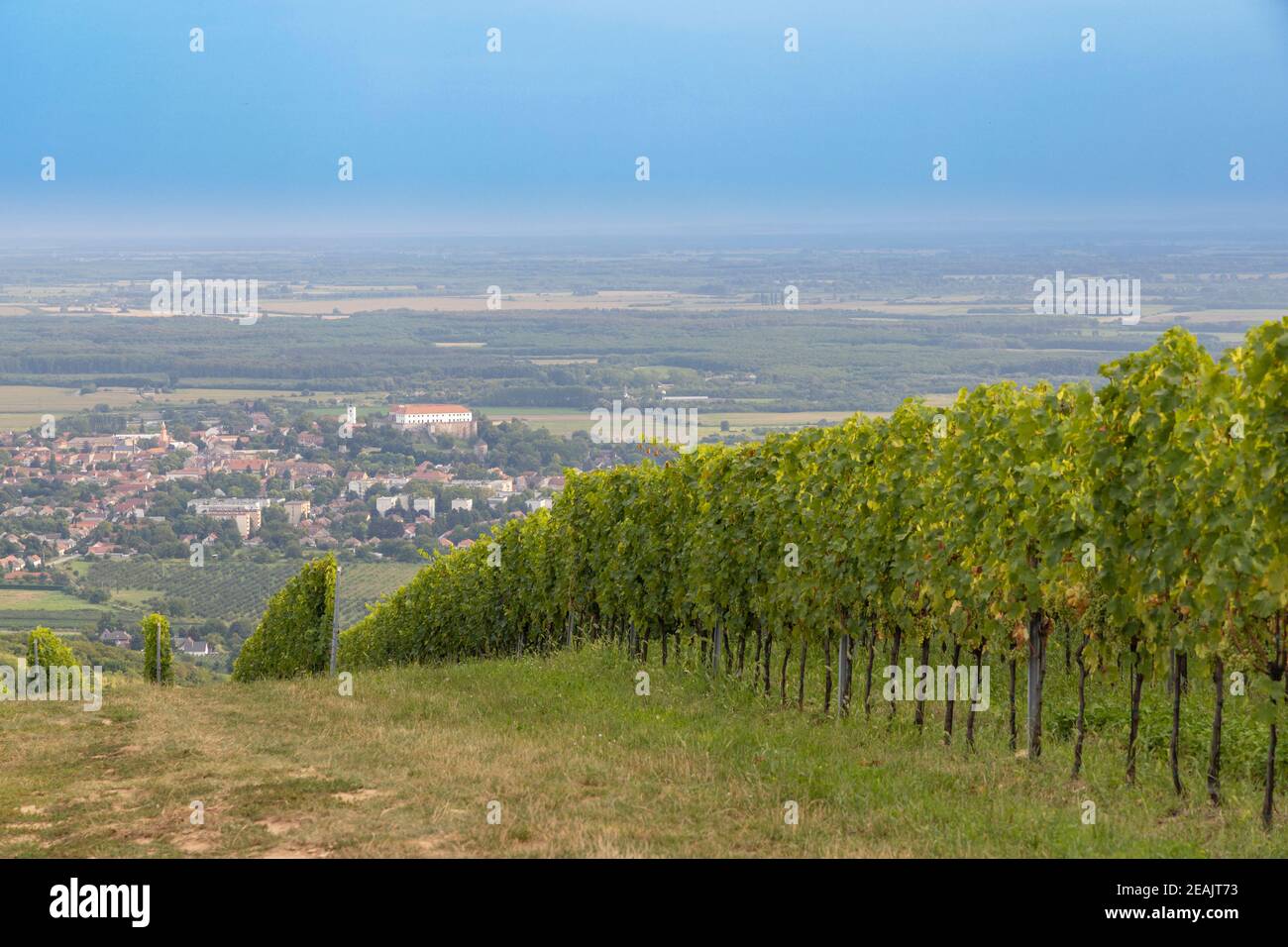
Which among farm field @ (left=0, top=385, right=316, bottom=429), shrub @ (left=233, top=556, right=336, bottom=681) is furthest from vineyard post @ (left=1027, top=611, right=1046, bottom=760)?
farm field @ (left=0, top=385, right=316, bottom=429)

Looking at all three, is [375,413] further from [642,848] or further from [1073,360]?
[642,848]

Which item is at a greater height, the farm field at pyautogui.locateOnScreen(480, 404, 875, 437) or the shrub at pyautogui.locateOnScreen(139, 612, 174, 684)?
the farm field at pyautogui.locateOnScreen(480, 404, 875, 437)

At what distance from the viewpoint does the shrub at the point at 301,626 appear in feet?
106


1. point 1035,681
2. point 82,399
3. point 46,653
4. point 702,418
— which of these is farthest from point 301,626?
point 82,399

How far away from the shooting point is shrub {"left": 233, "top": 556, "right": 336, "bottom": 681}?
3222cm

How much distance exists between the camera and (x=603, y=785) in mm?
8375

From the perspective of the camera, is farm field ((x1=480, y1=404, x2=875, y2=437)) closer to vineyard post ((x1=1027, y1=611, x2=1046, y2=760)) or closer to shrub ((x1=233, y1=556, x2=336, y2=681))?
shrub ((x1=233, y1=556, x2=336, y2=681))

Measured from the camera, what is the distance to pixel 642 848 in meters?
6.66

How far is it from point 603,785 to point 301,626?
88.1 feet

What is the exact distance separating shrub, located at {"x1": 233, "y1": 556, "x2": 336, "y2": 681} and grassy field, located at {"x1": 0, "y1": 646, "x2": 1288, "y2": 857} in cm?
1950

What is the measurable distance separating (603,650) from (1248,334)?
10.7 metres

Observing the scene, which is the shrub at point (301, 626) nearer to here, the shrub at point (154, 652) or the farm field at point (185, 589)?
the shrub at point (154, 652)

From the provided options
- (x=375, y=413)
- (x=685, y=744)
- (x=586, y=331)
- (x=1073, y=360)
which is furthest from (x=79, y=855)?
(x=586, y=331)

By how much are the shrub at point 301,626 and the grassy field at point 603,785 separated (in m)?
19.5
